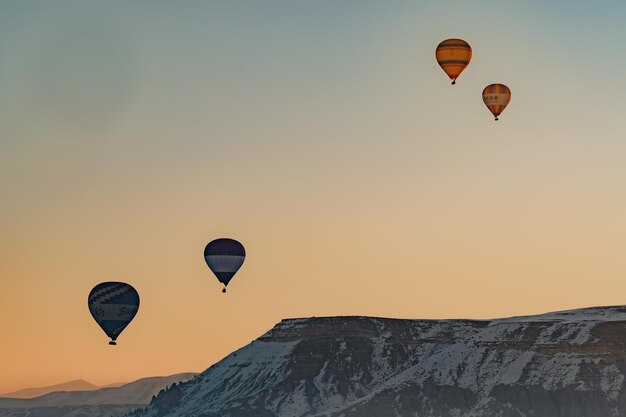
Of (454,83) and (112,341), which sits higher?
(454,83)

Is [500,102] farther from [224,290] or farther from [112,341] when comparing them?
[112,341]

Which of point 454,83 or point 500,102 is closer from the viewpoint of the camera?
point 454,83

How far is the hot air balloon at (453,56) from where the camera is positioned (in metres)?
187

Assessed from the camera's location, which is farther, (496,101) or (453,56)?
(496,101)

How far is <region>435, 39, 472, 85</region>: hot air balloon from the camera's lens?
187 m

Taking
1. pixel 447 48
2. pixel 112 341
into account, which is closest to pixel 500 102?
pixel 447 48

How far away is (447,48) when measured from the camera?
18950 cm

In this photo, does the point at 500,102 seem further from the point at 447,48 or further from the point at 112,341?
the point at 112,341

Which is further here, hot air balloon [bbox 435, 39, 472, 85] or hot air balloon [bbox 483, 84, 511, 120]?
hot air balloon [bbox 483, 84, 511, 120]

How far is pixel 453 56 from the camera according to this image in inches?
7421

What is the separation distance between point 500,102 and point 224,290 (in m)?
38.1

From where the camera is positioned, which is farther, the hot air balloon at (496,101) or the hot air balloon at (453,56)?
the hot air balloon at (496,101)

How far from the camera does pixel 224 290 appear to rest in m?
192

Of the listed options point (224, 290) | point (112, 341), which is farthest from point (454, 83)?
point (112, 341)
